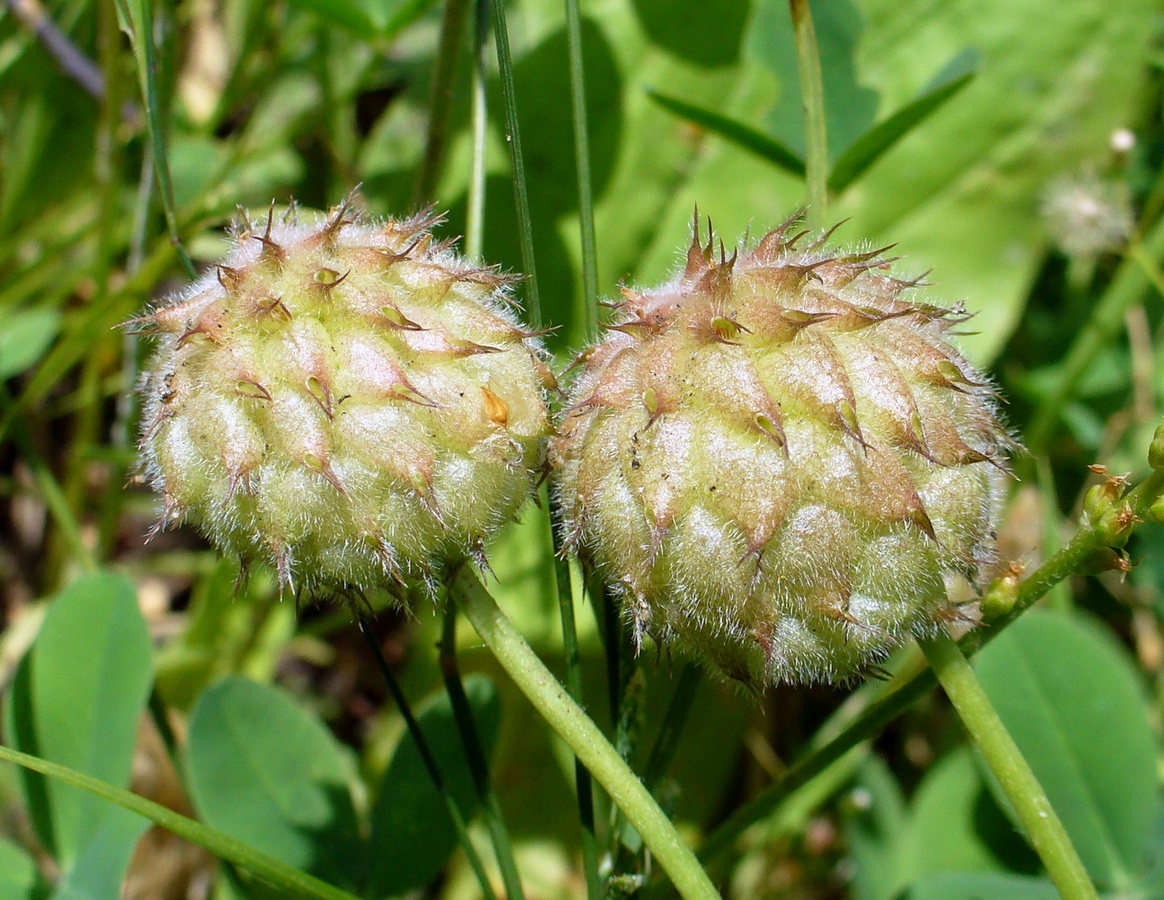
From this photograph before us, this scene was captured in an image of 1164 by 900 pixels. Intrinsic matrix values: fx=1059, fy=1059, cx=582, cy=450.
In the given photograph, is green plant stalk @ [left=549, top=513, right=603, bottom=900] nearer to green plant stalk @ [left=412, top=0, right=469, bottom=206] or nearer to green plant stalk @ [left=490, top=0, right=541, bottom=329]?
green plant stalk @ [left=490, top=0, right=541, bottom=329]

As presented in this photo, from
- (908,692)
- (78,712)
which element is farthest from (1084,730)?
(78,712)

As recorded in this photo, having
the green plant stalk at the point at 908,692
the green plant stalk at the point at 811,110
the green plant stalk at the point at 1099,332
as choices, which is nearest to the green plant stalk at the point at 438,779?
the green plant stalk at the point at 908,692

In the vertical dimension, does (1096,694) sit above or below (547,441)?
below

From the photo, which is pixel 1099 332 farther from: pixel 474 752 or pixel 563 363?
pixel 474 752

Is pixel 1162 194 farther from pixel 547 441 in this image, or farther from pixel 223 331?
pixel 223 331

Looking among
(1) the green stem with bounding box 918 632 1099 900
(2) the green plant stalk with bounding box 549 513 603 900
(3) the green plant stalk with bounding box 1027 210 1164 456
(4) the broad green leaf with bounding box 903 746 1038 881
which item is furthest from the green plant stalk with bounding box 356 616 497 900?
(3) the green plant stalk with bounding box 1027 210 1164 456

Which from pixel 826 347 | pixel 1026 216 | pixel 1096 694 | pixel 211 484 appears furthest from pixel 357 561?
pixel 1026 216

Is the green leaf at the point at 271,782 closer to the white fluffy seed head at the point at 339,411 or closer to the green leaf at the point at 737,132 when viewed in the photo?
the white fluffy seed head at the point at 339,411
